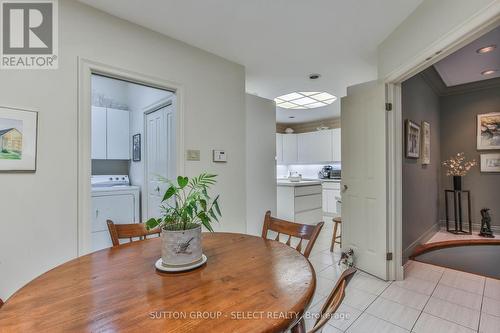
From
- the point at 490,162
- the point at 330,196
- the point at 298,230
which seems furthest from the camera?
the point at 330,196

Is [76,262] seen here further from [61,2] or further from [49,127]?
[61,2]

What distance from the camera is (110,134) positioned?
3.74 meters

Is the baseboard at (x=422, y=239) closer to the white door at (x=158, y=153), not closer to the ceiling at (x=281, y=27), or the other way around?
the ceiling at (x=281, y=27)

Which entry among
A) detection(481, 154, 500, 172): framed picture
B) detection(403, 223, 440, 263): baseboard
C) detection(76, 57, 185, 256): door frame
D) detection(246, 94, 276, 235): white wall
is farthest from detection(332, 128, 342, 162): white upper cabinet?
detection(76, 57, 185, 256): door frame

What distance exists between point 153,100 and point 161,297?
279cm

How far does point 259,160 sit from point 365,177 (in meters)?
1.40

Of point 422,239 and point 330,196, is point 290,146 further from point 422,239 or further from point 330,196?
point 422,239

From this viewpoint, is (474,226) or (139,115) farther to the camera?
→ (474,226)

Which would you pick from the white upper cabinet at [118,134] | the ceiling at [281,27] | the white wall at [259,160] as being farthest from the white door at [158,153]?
the white wall at [259,160]

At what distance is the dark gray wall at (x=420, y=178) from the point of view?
2998mm

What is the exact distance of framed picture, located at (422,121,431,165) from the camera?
3456 millimetres

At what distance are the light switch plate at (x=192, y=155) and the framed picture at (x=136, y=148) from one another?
147 centimetres

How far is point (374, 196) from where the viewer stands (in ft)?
8.57

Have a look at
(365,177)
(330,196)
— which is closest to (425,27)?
(365,177)
